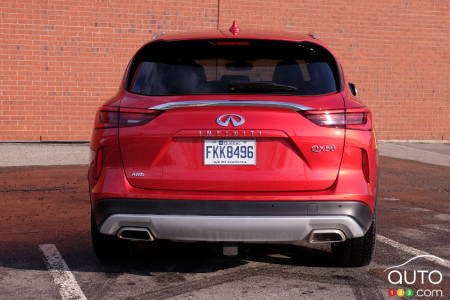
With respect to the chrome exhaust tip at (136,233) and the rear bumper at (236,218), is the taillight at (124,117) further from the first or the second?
the chrome exhaust tip at (136,233)

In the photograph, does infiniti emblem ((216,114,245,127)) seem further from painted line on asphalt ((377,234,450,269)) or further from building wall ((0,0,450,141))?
building wall ((0,0,450,141))

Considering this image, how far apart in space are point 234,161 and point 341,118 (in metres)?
0.75

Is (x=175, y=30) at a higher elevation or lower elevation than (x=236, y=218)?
lower

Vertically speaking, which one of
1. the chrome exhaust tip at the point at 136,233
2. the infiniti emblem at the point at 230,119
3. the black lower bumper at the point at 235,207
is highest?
the infiniti emblem at the point at 230,119

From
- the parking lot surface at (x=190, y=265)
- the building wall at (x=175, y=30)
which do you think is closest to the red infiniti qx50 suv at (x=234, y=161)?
the parking lot surface at (x=190, y=265)

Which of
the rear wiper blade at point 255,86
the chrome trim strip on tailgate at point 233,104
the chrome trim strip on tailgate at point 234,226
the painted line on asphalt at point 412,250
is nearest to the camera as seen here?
the chrome trim strip on tailgate at point 234,226

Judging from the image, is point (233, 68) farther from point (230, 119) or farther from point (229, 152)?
point (229, 152)

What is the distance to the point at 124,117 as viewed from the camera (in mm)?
4652

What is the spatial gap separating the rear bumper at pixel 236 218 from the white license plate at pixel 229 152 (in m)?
0.25

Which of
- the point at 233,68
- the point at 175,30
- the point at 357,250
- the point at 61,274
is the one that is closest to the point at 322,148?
the point at 233,68

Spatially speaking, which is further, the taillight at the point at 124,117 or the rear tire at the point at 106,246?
the rear tire at the point at 106,246

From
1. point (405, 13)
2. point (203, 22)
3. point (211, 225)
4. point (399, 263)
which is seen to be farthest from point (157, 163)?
point (405, 13)

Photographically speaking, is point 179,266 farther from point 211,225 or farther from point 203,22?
point 203,22

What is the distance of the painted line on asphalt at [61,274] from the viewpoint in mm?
4668
